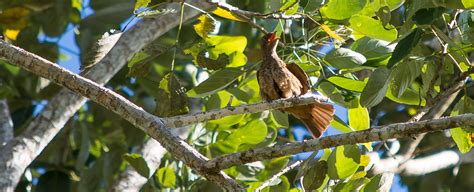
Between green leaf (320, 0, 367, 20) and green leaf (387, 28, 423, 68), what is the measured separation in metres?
0.41

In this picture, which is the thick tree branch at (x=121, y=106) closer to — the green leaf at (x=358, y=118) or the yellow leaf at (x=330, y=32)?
the yellow leaf at (x=330, y=32)

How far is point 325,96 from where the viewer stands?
3.32 meters

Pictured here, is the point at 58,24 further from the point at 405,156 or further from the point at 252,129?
the point at 405,156

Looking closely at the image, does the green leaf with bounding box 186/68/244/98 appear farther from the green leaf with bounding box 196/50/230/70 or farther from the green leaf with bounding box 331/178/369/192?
the green leaf with bounding box 331/178/369/192

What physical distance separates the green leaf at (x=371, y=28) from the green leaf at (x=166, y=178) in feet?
4.12

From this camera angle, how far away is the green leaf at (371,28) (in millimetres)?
3250

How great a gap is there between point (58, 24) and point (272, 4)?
7.74 feet

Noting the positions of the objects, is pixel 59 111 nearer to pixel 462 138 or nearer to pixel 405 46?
pixel 462 138

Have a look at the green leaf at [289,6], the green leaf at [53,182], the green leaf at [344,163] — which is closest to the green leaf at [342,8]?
the green leaf at [289,6]

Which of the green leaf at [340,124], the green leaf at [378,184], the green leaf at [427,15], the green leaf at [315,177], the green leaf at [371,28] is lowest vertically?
the green leaf at [378,184]

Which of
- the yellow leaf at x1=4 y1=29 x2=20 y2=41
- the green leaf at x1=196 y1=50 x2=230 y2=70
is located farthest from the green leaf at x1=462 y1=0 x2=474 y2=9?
the yellow leaf at x1=4 y1=29 x2=20 y2=41

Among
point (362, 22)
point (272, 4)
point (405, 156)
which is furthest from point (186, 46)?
point (405, 156)

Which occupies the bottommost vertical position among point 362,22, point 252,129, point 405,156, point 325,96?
point 405,156

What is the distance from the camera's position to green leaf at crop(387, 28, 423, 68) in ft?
8.81
